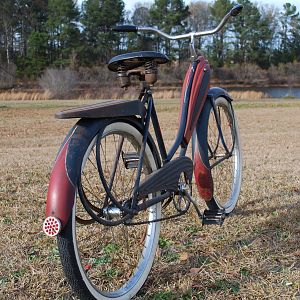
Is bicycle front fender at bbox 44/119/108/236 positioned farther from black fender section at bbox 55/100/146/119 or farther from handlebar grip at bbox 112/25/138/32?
handlebar grip at bbox 112/25/138/32

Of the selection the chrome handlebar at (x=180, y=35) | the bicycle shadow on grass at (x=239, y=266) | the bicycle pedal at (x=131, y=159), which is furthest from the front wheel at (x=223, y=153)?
the bicycle pedal at (x=131, y=159)

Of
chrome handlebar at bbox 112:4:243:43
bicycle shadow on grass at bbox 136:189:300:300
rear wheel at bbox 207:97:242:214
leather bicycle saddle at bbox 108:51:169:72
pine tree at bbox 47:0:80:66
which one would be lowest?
bicycle shadow on grass at bbox 136:189:300:300

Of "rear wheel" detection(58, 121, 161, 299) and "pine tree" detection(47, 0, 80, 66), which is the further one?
"pine tree" detection(47, 0, 80, 66)

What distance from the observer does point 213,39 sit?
2335 inches

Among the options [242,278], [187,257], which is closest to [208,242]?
[187,257]

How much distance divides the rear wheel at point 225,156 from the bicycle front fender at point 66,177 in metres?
1.72

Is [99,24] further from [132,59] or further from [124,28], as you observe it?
[132,59]

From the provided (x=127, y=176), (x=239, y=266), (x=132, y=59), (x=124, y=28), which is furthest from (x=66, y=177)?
(x=124, y=28)

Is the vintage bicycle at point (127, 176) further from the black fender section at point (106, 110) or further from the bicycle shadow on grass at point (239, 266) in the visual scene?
the bicycle shadow on grass at point (239, 266)

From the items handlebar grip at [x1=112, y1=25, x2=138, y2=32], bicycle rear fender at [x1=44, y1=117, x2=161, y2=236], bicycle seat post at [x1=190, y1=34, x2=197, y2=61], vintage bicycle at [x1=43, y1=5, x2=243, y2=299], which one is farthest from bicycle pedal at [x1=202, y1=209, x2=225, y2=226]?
bicycle rear fender at [x1=44, y1=117, x2=161, y2=236]

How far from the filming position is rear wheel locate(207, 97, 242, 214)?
13.4 feet

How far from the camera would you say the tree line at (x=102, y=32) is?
51.1 meters

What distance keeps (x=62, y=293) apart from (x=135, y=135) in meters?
0.91

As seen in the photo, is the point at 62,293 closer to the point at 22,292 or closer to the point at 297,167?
the point at 22,292
